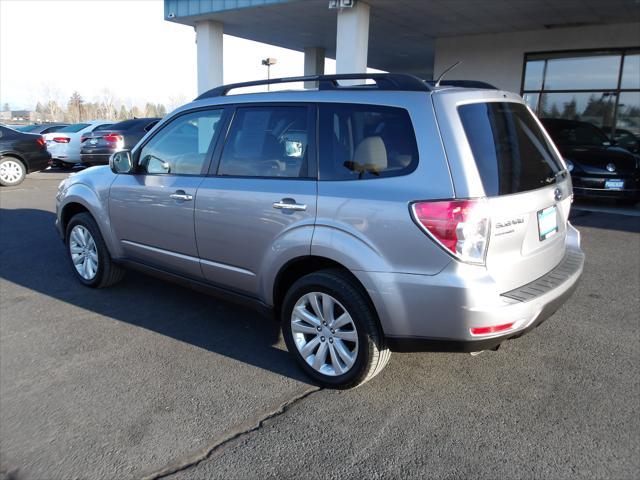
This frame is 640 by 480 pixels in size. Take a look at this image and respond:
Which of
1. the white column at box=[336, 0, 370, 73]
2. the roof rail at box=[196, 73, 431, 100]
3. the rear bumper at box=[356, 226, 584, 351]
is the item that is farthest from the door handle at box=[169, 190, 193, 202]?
the white column at box=[336, 0, 370, 73]

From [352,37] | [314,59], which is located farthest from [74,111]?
[352,37]

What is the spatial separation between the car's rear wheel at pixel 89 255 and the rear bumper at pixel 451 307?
300 cm

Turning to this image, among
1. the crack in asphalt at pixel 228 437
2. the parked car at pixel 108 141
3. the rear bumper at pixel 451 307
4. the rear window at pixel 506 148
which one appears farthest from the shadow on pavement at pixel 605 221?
the parked car at pixel 108 141

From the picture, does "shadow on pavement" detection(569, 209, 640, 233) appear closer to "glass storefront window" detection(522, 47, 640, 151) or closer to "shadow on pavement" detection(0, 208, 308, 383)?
"glass storefront window" detection(522, 47, 640, 151)

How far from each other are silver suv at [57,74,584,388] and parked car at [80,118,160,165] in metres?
11.5

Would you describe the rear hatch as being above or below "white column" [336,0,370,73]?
below

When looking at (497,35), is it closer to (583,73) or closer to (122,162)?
(583,73)

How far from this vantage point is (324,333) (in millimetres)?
3301

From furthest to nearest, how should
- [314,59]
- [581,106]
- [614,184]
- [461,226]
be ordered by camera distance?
[314,59] < [581,106] < [614,184] < [461,226]

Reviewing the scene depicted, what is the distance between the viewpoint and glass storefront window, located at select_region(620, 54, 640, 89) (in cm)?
1390

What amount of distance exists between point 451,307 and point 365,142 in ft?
3.59

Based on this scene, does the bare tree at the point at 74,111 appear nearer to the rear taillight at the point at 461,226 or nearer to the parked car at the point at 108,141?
the parked car at the point at 108,141

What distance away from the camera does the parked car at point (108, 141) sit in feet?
48.4

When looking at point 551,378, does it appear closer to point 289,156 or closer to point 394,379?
point 394,379
